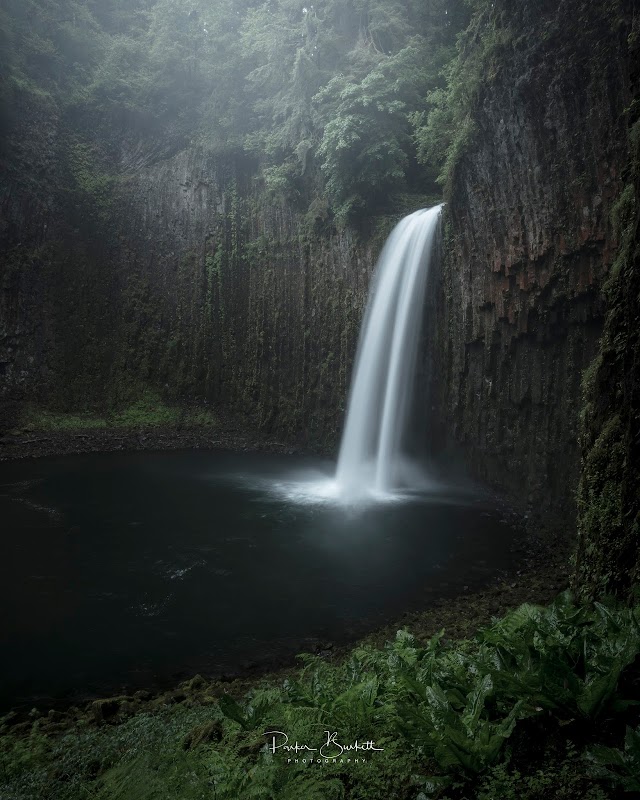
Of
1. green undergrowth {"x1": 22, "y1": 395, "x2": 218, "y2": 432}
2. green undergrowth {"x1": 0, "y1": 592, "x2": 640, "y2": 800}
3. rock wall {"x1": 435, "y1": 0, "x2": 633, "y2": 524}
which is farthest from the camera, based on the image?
green undergrowth {"x1": 22, "y1": 395, "x2": 218, "y2": 432}

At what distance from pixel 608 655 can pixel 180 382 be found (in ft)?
75.2

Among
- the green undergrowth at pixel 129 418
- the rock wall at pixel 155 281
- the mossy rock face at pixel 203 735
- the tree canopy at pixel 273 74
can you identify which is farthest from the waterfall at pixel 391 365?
the mossy rock face at pixel 203 735

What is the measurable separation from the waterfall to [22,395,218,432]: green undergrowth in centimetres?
827

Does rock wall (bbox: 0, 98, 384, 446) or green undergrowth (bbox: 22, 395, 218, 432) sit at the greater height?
rock wall (bbox: 0, 98, 384, 446)

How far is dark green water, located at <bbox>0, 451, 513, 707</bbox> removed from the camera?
23.3 ft

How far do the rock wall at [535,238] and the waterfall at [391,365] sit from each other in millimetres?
1141

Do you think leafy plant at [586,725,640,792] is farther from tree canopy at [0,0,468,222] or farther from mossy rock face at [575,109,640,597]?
tree canopy at [0,0,468,222]

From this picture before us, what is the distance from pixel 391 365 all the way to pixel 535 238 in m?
5.75

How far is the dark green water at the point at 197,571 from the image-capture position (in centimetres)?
709

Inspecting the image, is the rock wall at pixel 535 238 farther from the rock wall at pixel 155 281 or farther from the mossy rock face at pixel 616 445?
the rock wall at pixel 155 281

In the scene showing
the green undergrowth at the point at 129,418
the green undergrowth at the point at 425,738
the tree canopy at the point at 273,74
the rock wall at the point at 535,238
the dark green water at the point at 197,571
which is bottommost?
the dark green water at the point at 197,571

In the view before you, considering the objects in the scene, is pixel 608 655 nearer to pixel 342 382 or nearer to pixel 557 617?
pixel 557 617

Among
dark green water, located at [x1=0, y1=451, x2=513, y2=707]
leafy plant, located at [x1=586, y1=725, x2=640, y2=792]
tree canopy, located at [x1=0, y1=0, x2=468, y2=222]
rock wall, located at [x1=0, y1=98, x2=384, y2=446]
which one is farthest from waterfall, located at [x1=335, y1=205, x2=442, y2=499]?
leafy plant, located at [x1=586, y1=725, x2=640, y2=792]

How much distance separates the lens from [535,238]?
12.4m
